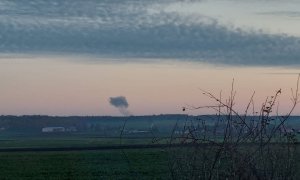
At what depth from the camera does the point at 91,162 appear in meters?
27.3

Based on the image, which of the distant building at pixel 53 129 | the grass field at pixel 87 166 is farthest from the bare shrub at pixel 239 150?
the distant building at pixel 53 129

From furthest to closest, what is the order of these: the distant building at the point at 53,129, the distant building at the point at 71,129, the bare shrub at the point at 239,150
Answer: the distant building at the point at 71,129 → the distant building at the point at 53,129 → the bare shrub at the point at 239,150

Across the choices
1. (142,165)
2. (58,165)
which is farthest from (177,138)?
(58,165)

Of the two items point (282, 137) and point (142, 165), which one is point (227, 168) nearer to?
point (282, 137)

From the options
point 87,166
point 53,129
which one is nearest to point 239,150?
point 87,166

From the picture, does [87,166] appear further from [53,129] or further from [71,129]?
[71,129]

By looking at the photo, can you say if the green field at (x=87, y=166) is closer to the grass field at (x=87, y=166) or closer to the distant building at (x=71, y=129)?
the grass field at (x=87, y=166)

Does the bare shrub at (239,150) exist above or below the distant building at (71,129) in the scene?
below

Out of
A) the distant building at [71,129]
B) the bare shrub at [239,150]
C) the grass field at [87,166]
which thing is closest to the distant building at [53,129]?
the distant building at [71,129]

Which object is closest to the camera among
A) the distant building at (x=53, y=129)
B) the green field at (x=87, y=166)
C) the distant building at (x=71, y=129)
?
the green field at (x=87, y=166)

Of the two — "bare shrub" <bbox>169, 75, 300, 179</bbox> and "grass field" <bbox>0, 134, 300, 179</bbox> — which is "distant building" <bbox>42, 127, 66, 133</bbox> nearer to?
"grass field" <bbox>0, 134, 300, 179</bbox>

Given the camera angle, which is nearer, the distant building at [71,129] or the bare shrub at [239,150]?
the bare shrub at [239,150]

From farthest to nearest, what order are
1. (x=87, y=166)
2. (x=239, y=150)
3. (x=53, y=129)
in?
(x=53, y=129) → (x=87, y=166) → (x=239, y=150)

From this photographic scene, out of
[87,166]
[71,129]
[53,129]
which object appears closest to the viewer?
[87,166]
